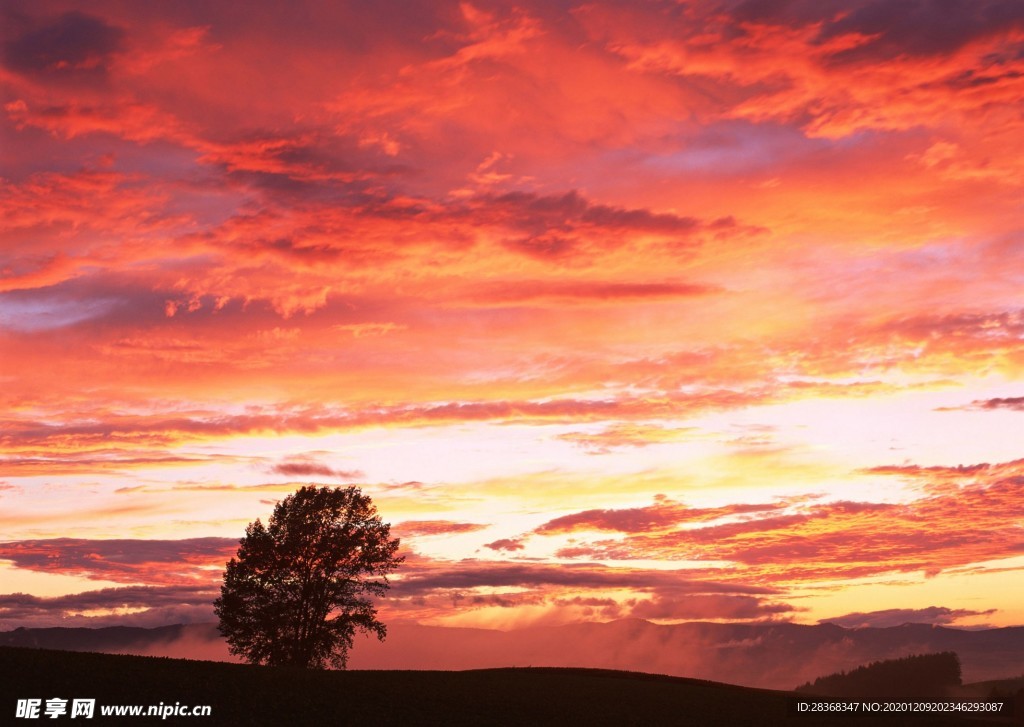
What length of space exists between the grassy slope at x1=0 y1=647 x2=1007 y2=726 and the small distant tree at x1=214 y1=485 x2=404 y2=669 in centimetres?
1338

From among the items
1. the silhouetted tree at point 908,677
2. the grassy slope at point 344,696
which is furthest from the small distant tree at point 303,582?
the silhouetted tree at point 908,677

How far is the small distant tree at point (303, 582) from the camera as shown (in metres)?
70.6

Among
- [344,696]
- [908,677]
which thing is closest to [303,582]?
[344,696]

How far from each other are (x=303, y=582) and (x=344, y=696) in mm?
25287

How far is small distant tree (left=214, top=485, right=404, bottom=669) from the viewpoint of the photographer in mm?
70562

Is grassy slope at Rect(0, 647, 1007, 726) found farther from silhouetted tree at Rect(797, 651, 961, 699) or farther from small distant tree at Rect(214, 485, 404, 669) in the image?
silhouetted tree at Rect(797, 651, 961, 699)

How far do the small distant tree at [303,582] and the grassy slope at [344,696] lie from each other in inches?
527

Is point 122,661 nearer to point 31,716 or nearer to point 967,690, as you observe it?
point 31,716

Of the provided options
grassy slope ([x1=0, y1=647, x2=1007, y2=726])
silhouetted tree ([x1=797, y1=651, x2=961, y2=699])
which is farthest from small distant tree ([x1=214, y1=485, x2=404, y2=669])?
silhouetted tree ([x1=797, y1=651, x2=961, y2=699])

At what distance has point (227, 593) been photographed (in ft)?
233

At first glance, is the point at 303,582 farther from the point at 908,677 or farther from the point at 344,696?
the point at 908,677

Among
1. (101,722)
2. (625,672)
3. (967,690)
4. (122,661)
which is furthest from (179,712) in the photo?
(967,690)

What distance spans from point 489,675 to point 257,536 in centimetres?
2147

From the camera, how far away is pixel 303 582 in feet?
235
